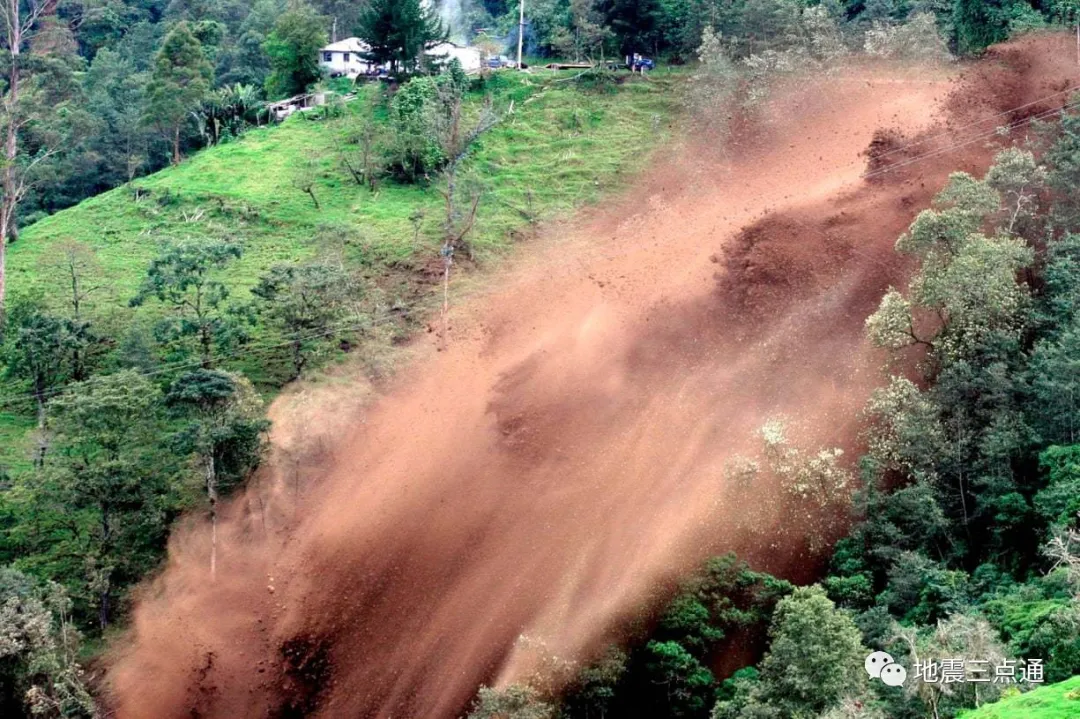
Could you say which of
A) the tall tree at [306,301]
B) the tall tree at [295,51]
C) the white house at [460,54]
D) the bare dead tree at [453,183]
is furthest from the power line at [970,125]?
the tall tree at [295,51]

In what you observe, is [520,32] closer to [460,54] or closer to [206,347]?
[460,54]

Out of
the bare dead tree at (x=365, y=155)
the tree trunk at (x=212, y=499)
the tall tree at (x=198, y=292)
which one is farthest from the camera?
the bare dead tree at (x=365, y=155)

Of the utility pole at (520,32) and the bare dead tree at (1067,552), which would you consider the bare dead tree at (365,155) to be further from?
the bare dead tree at (1067,552)

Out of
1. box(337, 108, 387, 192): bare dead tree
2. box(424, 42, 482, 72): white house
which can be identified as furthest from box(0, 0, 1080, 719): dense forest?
box(424, 42, 482, 72): white house

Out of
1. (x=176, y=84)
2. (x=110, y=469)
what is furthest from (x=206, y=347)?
(x=176, y=84)

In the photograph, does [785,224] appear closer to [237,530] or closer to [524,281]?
[524,281]
